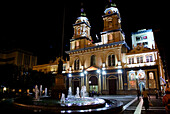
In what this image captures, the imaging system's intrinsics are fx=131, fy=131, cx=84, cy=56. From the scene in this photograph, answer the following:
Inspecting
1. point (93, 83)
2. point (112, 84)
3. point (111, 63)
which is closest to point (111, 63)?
point (111, 63)

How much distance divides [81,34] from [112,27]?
34.4ft

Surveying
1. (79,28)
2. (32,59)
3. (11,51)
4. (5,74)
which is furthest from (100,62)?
(11,51)

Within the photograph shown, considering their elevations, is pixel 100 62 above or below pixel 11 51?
below

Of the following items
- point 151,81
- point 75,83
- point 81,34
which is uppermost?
point 81,34

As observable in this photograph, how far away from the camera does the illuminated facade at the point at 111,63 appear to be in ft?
101

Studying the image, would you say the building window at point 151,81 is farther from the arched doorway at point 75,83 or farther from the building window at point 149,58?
the arched doorway at point 75,83

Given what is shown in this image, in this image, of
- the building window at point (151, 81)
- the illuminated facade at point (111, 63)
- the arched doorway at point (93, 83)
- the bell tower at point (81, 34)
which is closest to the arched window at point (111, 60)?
the illuminated facade at point (111, 63)

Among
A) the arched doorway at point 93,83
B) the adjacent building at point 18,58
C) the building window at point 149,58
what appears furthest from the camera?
the adjacent building at point 18,58

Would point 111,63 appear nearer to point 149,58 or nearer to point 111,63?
point 111,63

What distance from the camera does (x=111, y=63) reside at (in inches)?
1390

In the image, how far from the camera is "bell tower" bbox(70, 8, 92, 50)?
41.7m

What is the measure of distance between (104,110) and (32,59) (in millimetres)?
59567

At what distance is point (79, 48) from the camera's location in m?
41.2

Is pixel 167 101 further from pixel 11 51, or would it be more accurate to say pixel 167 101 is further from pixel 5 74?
pixel 11 51
